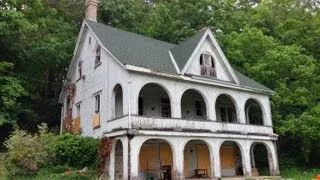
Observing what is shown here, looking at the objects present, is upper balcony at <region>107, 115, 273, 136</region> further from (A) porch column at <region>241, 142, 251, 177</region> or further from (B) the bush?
(B) the bush

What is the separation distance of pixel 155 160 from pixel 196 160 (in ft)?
12.9

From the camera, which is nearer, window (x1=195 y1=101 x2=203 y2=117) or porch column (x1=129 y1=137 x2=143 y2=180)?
porch column (x1=129 y1=137 x2=143 y2=180)

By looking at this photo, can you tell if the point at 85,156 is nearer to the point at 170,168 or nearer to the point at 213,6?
the point at 170,168

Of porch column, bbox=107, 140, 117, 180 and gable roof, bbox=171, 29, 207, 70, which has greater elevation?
gable roof, bbox=171, 29, 207, 70

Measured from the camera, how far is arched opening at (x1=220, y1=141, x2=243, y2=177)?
26766 mm

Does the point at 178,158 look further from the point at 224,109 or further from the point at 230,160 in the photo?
the point at 224,109

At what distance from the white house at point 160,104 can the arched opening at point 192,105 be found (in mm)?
75

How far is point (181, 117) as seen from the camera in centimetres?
2273

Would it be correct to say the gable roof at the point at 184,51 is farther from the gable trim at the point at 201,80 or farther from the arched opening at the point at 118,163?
the arched opening at the point at 118,163

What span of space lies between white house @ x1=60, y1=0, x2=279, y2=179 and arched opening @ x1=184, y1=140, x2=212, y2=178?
0.07 m

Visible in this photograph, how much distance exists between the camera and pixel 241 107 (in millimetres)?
25188

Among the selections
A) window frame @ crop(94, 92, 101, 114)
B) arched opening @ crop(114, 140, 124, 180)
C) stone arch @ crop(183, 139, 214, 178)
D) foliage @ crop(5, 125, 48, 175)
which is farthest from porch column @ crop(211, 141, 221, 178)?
foliage @ crop(5, 125, 48, 175)

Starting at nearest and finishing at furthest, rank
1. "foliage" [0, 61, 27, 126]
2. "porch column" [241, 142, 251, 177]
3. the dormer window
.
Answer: "porch column" [241, 142, 251, 177] < the dormer window < "foliage" [0, 61, 27, 126]

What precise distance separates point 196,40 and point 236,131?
22.2 feet
